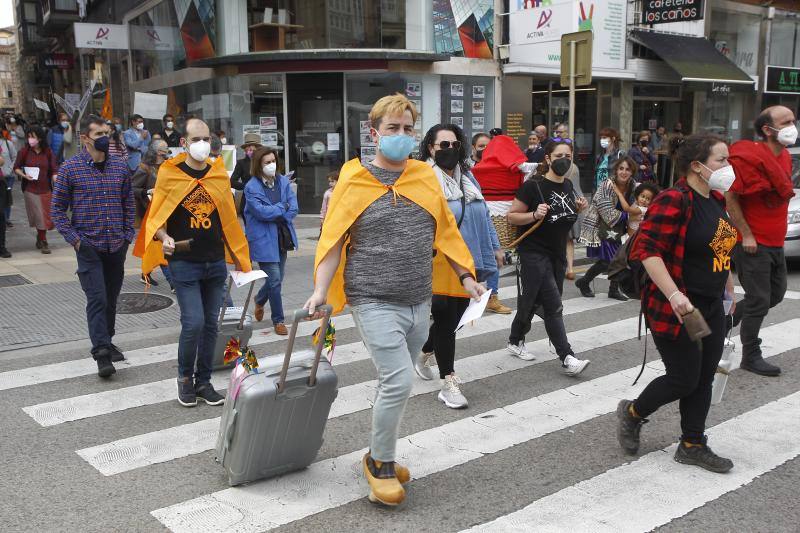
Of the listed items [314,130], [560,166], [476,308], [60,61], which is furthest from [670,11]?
[60,61]

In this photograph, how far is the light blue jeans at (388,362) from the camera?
370cm

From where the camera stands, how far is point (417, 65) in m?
16.6

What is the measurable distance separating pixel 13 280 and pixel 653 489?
28.0 feet

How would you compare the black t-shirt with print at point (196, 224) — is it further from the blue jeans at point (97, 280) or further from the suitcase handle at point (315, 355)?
the suitcase handle at point (315, 355)

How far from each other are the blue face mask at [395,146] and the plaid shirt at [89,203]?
2.99 metres

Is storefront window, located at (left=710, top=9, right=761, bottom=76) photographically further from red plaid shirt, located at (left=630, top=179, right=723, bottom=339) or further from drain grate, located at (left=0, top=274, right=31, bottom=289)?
red plaid shirt, located at (left=630, top=179, right=723, bottom=339)

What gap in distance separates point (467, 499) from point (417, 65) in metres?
13.9

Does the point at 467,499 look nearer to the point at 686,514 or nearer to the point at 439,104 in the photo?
the point at 686,514

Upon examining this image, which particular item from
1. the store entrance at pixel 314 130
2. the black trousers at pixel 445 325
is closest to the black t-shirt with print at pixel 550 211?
the black trousers at pixel 445 325

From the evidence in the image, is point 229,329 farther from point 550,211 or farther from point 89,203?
point 550,211

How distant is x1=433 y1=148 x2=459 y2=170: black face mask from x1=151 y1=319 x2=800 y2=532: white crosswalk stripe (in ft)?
5.66

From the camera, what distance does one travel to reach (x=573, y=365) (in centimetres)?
600

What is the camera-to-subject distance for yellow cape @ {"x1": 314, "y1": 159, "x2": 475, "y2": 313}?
3754 mm

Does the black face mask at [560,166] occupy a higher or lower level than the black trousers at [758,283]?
higher
